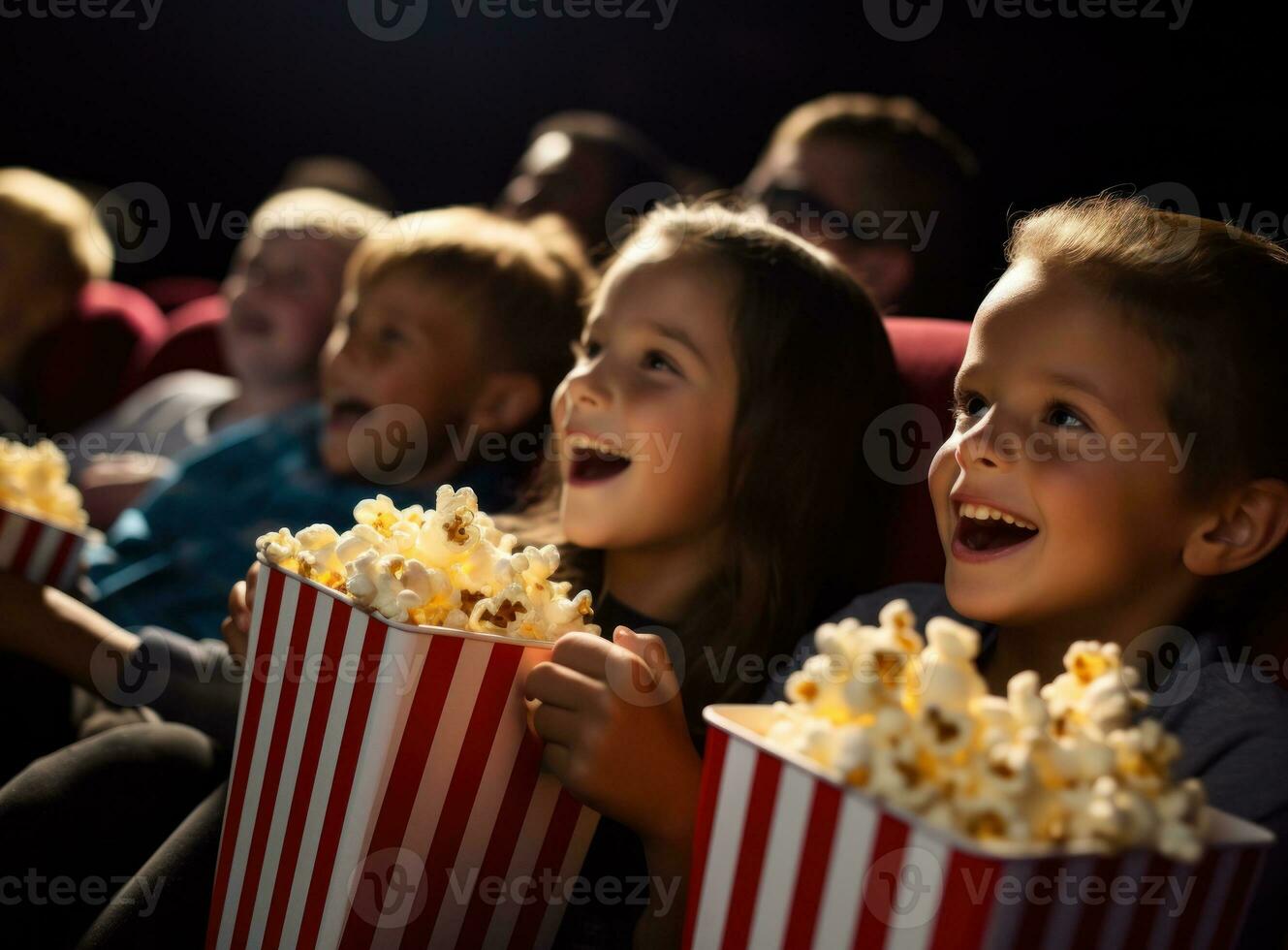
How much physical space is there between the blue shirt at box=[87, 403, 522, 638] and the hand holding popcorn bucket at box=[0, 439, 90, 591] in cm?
18

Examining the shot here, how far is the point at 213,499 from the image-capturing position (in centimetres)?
194

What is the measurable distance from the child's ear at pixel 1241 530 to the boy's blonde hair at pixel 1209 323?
13 mm

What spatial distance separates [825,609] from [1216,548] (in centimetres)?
39

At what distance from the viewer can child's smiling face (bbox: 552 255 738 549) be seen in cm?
118

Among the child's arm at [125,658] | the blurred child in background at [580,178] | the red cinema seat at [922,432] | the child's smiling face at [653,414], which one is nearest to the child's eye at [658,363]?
the child's smiling face at [653,414]

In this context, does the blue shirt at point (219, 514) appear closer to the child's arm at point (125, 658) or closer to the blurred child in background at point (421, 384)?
the blurred child in background at point (421, 384)

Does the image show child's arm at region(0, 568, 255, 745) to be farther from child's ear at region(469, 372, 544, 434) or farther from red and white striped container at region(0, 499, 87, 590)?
child's ear at region(469, 372, 544, 434)

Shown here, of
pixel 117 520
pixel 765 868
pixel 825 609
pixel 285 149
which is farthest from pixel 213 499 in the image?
pixel 285 149

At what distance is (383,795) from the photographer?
32.1 inches

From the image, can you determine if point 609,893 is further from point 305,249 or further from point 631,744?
point 305,249

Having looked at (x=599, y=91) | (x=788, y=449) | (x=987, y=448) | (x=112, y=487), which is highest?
(x=599, y=91)

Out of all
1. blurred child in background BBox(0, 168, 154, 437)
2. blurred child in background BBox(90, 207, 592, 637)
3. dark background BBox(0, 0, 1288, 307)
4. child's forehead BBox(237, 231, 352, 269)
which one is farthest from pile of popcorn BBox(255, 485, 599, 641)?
blurred child in background BBox(0, 168, 154, 437)

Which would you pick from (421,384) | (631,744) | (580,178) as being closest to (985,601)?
(631,744)

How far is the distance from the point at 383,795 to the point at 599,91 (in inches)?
138
